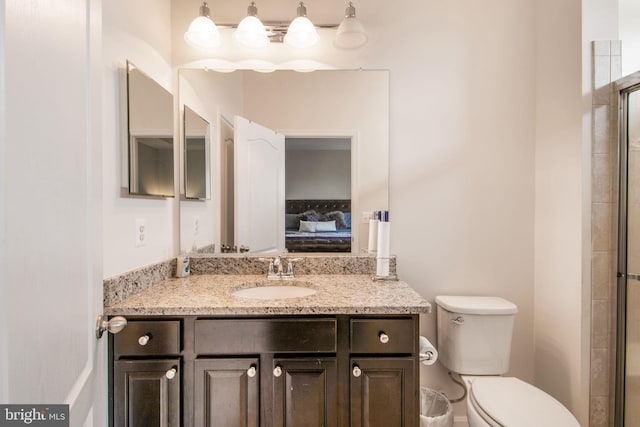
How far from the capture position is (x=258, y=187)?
180 centimetres

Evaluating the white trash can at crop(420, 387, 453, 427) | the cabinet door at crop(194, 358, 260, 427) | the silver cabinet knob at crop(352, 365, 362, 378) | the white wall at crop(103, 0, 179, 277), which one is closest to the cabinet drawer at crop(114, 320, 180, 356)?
the cabinet door at crop(194, 358, 260, 427)

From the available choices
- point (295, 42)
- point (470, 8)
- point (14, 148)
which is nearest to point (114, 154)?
point (14, 148)

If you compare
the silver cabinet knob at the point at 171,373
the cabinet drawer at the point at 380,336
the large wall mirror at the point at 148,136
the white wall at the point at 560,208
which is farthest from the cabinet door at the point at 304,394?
the white wall at the point at 560,208

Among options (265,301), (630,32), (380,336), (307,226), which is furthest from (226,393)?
(630,32)

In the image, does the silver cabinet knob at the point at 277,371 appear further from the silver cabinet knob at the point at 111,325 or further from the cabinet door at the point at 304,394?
the silver cabinet knob at the point at 111,325

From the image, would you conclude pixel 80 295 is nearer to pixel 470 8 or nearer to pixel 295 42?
pixel 295 42

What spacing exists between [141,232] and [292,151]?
0.83 metres

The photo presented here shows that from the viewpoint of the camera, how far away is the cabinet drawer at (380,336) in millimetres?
1192

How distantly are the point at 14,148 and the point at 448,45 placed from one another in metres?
1.92

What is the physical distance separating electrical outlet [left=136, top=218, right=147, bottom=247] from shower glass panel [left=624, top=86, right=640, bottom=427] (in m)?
2.16

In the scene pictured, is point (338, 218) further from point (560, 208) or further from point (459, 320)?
point (560, 208)

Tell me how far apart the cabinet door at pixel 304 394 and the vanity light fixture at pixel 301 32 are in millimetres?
1518

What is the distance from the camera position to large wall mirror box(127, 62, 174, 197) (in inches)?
52.8

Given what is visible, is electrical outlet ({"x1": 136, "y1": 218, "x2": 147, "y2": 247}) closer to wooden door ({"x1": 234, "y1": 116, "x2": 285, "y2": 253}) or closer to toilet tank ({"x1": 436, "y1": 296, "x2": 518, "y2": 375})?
wooden door ({"x1": 234, "y1": 116, "x2": 285, "y2": 253})
